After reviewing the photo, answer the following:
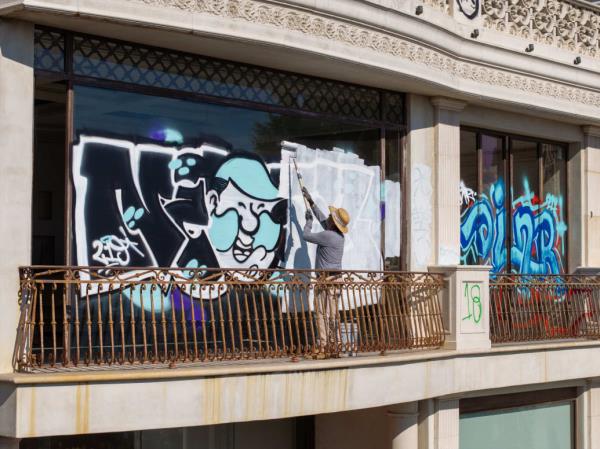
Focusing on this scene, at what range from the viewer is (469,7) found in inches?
679

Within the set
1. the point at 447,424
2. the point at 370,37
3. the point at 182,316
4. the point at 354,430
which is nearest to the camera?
the point at 182,316

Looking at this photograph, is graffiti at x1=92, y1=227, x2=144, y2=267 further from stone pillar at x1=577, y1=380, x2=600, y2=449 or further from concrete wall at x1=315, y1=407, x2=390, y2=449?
stone pillar at x1=577, y1=380, x2=600, y2=449

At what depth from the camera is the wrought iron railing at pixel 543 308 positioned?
16.9 m

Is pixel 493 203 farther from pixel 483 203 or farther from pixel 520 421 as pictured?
pixel 520 421

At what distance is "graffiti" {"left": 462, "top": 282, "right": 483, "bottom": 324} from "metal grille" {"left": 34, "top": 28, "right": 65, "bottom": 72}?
6.12 metres

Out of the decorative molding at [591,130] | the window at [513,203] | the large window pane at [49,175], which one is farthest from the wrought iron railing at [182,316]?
the decorative molding at [591,130]

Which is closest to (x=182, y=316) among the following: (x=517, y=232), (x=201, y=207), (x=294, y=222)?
(x=201, y=207)

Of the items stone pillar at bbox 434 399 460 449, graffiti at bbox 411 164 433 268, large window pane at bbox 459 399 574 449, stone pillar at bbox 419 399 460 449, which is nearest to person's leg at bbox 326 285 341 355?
stone pillar at bbox 419 399 460 449

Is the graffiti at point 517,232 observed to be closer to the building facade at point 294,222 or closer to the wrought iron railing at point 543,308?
the building facade at point 294,222

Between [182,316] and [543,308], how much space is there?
6501mm

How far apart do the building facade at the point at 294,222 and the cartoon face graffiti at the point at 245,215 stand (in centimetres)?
3

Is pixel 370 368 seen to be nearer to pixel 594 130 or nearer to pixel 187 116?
pixel 187 116

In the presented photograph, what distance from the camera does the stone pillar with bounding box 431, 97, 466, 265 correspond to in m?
17.2

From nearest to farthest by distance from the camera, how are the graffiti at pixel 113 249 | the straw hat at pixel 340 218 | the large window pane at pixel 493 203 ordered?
the graffiti at pixel 113 249
the straw hat at pixel 340 218
the large window pane at pixel 493 203
